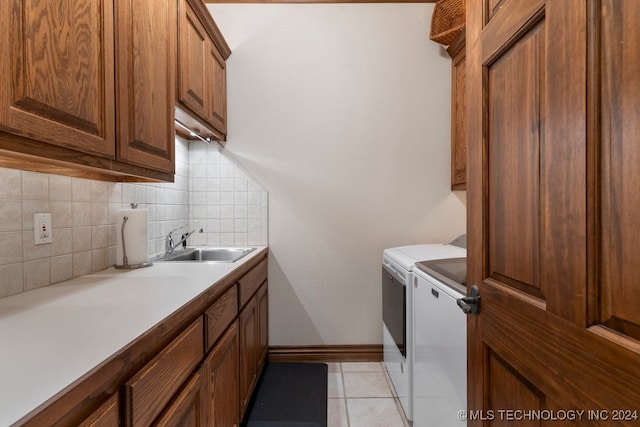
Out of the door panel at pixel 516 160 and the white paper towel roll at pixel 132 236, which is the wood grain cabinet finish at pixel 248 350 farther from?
the door panel at pixel 516 160

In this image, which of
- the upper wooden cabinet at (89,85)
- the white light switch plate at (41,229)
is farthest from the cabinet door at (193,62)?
the white light switch plate at (41,229)

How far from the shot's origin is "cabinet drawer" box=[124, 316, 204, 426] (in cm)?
69

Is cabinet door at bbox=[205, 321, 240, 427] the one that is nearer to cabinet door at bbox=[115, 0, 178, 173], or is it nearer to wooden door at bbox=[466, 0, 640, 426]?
cabinet door at bbox=[115, 0, 178, 173]

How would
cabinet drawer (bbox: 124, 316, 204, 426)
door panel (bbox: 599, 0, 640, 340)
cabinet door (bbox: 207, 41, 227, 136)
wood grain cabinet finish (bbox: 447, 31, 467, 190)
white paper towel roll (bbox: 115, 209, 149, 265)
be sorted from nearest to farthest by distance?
door panel (bbox: 599, 0, 640, 340) → cabinet drawer (bbox: 124, 316, 204, 426) → white paper towel roll (bbox: 115, 209, 149, 265) → cabinet door (bbox: 207, 41, 227, 136) → wood grain cabinet finish (bbox: 447, 31, 467, 190)

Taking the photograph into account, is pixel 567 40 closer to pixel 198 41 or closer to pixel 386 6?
pixel 198 41

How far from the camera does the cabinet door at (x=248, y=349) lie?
5.43 ft

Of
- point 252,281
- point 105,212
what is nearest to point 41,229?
point 105,212

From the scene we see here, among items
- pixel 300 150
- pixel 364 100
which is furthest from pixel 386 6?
pixel 300 150

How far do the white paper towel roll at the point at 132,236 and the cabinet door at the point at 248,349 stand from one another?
1.83ft

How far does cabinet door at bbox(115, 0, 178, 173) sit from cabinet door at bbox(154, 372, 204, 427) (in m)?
0.76

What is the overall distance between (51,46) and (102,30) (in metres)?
0.24

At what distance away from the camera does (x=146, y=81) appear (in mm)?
1264

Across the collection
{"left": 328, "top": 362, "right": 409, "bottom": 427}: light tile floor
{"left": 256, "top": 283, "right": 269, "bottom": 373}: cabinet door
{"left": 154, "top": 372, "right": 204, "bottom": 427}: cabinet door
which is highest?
{"left": 154, "top": 372, "right": 204, "bottom": 427}: cabinet door

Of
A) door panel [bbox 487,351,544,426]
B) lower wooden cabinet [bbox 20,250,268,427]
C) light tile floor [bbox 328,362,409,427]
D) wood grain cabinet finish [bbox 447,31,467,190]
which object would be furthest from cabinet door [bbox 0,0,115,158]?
wood grain cabinet finish [bbox 447,31,467,190]
